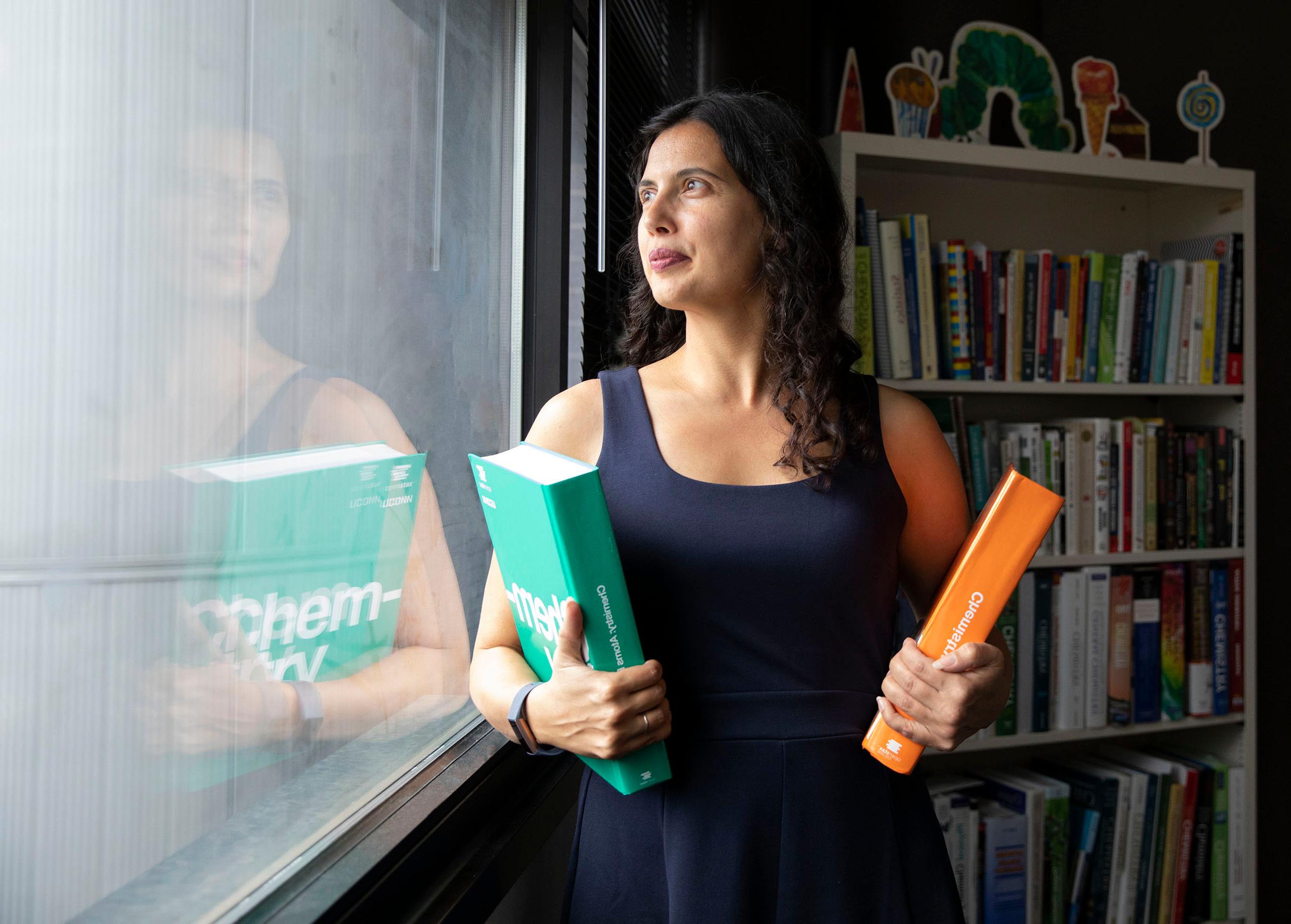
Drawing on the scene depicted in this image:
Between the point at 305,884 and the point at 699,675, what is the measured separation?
0.41 metres

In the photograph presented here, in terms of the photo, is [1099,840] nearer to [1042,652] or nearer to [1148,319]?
[1042,652]

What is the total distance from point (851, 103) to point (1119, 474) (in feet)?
3.75

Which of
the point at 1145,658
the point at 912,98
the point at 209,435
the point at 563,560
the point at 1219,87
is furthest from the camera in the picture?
the point at 1219,87

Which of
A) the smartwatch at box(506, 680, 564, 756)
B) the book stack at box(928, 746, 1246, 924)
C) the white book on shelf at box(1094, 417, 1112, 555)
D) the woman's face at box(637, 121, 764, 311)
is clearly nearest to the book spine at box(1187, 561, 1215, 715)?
the book stack at box(928, 746, 1246, 924)

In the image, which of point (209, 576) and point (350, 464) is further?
point (350, 464)

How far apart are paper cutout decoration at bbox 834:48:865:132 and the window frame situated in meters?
0.96

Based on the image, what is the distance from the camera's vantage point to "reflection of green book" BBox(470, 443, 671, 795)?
2.52ft

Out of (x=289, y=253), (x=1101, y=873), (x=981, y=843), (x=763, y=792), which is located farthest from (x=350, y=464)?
(x=1101, y=873)

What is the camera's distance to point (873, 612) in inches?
39.2

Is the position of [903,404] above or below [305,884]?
above

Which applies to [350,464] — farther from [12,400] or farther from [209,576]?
[12,400]

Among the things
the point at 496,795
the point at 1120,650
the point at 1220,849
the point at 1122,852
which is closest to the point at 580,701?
the point at 496,795

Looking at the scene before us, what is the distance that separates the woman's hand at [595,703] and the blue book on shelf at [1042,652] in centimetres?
171

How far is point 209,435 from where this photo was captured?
0.66 meters
